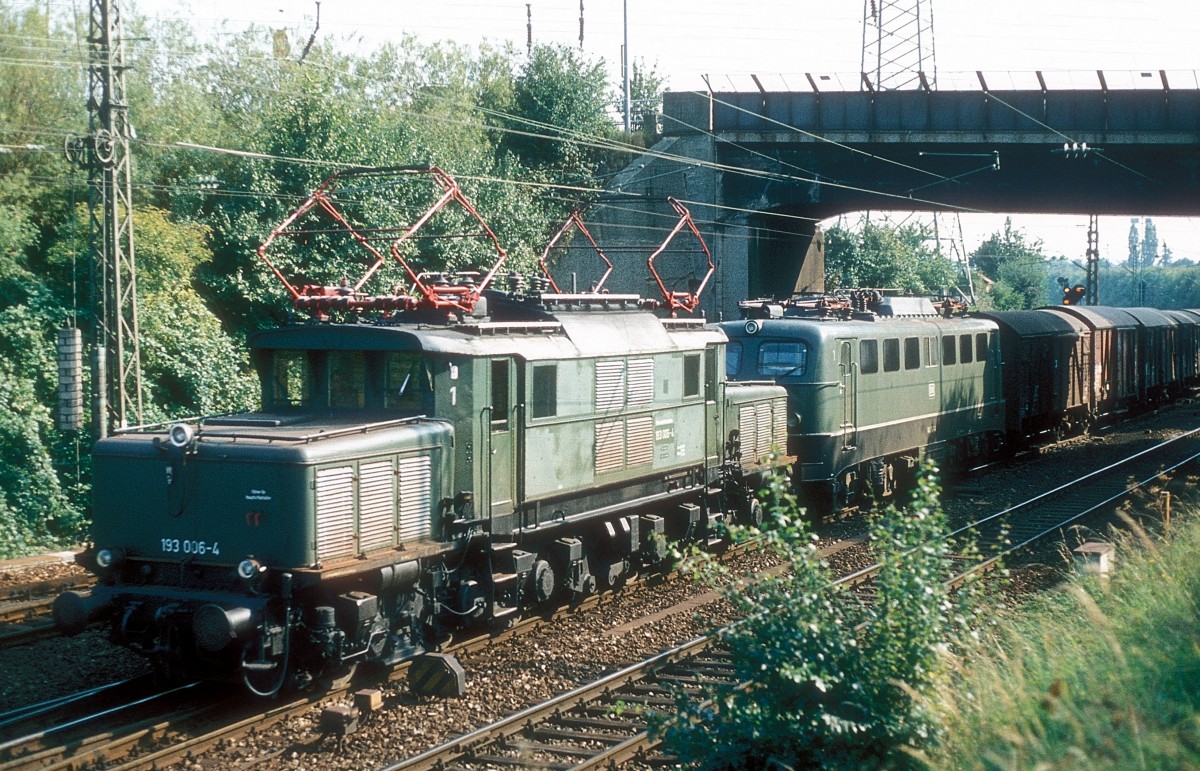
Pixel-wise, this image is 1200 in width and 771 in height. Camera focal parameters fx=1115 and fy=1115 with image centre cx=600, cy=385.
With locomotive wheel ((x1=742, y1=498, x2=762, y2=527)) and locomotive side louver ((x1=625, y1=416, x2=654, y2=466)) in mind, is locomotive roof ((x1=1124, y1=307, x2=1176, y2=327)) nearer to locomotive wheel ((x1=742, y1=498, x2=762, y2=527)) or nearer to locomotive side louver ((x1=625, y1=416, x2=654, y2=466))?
locomotive wheel ((x1=742, y1=498, x2=762, y2=527))

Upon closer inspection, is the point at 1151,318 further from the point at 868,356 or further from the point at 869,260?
the point at 868,356

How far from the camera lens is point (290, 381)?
37.2ft

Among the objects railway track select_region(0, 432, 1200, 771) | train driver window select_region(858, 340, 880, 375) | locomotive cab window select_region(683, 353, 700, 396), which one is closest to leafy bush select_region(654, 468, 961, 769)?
railway track select_region(0, 432, 1200, 771)

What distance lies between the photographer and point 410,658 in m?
10.6

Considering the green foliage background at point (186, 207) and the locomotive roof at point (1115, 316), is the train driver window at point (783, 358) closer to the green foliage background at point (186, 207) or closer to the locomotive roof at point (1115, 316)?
the green foliage background at point (186, 207)

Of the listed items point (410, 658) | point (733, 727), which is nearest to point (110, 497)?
point (410, 658)

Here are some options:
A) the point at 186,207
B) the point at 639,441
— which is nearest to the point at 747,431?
the point at 639,441

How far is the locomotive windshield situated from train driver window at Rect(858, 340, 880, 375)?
34.4 ft

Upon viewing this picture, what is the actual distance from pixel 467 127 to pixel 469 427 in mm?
32603

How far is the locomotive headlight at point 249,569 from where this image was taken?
909 cm

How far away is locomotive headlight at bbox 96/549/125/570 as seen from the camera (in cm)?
986

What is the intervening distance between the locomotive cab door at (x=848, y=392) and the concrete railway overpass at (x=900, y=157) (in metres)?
15.7

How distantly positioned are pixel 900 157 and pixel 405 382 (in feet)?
85.7

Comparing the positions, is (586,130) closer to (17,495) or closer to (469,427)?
(17,495)
